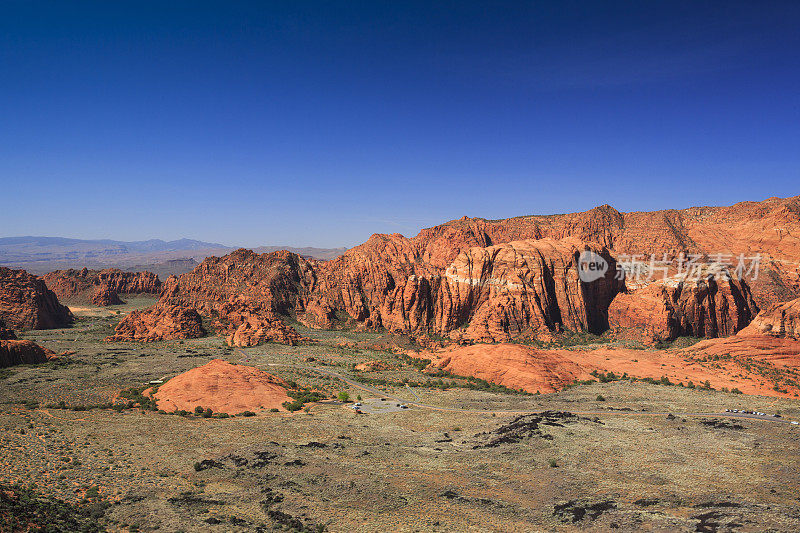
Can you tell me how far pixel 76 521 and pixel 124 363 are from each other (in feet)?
201

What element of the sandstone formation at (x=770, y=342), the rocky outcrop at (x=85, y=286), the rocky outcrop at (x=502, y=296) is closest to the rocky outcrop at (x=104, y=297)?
the rocky outcrop at (x=85, y=286)

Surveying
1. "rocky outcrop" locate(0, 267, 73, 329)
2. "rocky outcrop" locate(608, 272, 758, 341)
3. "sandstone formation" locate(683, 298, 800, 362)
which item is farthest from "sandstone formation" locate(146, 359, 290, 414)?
"rocky outcrop" locate(0, 267, 73, 329)

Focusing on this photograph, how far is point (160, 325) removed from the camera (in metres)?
106

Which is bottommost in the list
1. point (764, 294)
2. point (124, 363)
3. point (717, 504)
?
point (124, 363)

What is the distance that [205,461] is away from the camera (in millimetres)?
33812

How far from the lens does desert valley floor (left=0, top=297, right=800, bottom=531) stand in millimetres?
25922

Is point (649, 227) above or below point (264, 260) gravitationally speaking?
above

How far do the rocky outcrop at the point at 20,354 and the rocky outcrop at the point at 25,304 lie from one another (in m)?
51.4

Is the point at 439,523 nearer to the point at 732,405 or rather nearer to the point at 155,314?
the point at 732,405

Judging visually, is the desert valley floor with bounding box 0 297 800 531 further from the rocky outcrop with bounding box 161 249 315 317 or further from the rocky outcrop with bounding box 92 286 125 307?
the rocky outcrop with bounding box 92 286 125 307

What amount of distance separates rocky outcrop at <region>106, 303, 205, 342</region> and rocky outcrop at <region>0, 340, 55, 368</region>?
86.3 ft

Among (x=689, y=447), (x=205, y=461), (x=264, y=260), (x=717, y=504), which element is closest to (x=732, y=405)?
(x=689, y=447)

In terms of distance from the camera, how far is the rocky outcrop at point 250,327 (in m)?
101

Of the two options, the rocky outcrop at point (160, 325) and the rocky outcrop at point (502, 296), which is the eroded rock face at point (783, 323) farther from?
the rocky outcrop at point (160, 325)
